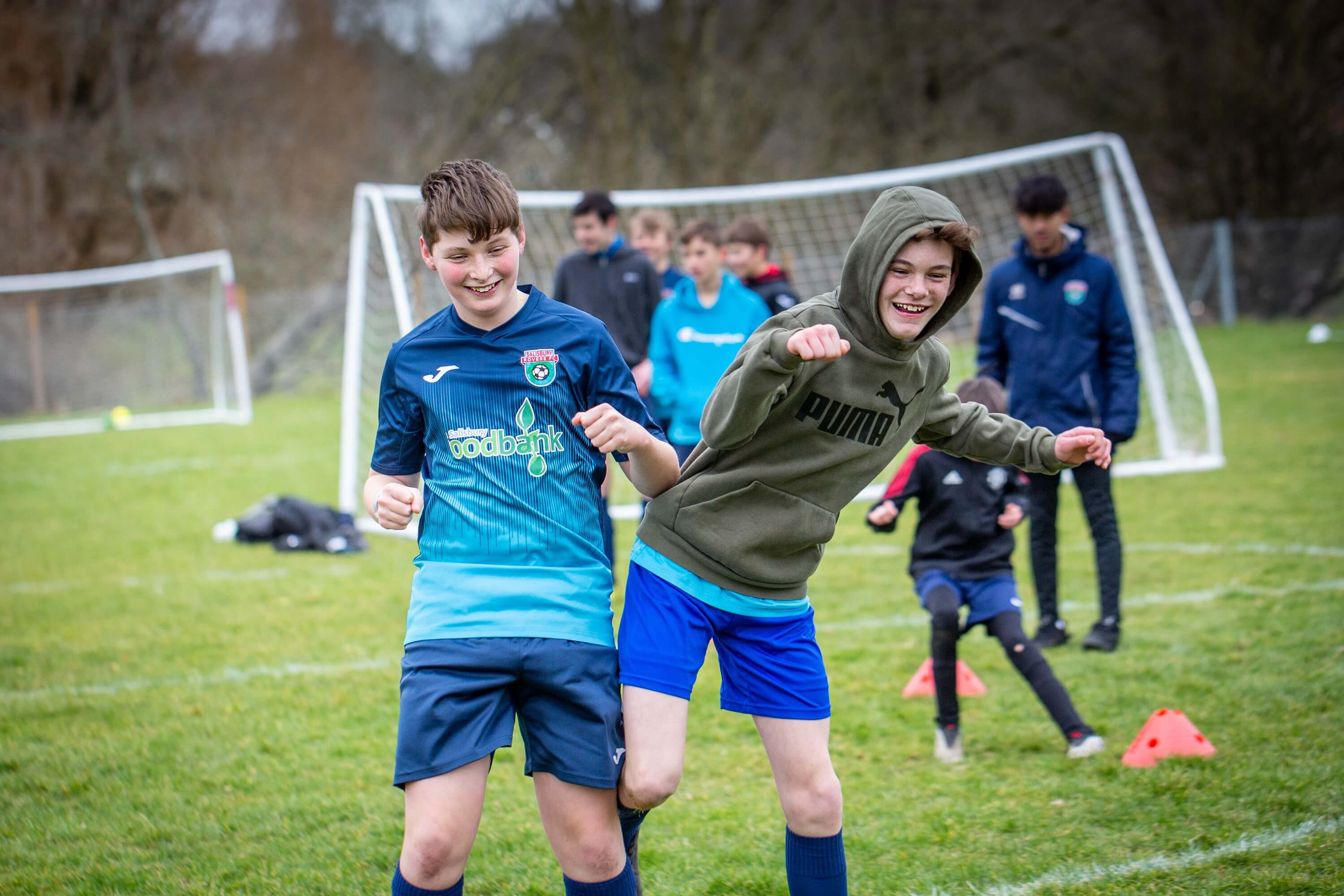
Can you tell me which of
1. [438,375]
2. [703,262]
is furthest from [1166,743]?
[703,262]

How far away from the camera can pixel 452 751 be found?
2.45m

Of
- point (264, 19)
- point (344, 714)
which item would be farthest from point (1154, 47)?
point (344, 714)

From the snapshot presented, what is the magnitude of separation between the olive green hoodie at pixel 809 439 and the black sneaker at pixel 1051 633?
9.99 feet

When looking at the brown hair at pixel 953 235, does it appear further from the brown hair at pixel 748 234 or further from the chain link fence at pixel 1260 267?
the chain link fence at pixel 1260 267

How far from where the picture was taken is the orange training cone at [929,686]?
4.94 metres

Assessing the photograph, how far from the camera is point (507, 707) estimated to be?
257 cm

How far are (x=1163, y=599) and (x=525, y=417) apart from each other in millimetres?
4831

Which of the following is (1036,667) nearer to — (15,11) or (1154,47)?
(1154,47)

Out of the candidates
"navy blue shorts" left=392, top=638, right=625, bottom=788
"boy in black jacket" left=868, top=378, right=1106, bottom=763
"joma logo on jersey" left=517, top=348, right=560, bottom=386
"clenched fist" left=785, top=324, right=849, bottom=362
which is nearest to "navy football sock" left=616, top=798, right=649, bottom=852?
"navy blue shorts" left=392, top=638, right=625, bottom=788

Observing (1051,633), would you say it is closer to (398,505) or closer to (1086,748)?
(1086,748)

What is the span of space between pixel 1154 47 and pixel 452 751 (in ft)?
99.3

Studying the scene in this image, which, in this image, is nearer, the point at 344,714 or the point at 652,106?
the point at 344,714

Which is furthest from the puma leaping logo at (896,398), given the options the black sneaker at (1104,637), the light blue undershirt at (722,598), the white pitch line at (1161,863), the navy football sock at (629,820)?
the black sneaker at (1104,637)

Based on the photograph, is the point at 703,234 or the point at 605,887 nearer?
the point at 605,887
